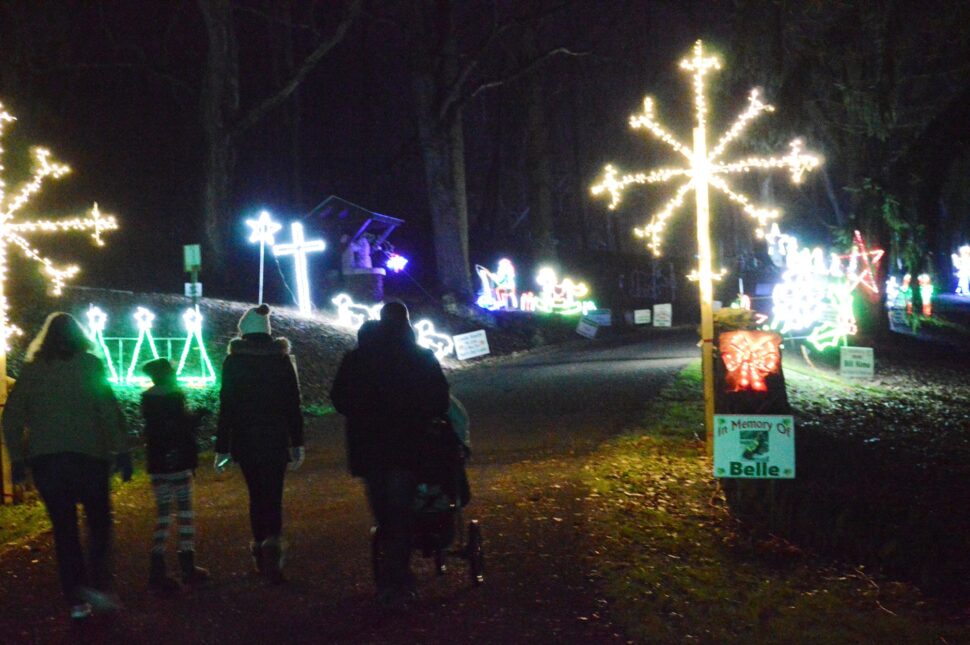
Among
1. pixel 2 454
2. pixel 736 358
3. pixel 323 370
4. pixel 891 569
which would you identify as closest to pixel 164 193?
pixel 323 370

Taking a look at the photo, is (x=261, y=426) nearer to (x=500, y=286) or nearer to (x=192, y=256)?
(x=192, y=256)

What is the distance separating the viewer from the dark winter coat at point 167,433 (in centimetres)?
628

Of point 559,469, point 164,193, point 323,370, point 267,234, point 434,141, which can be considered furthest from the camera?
point 164,193

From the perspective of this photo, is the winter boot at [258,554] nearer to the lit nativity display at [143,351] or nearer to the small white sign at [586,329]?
the lit nativity display at [143,351]

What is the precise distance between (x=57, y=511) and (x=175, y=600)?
1.01 metres

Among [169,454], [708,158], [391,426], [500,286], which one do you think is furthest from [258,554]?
[500,286]

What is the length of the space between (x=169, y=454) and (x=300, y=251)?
2008 centimetres

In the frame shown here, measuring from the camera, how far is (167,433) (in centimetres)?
629

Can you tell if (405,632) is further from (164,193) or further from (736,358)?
(164,193)

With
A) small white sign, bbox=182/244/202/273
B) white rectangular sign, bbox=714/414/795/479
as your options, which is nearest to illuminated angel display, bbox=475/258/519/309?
small white sign, bbox=182/244/202/273

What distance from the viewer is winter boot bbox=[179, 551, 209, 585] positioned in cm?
628

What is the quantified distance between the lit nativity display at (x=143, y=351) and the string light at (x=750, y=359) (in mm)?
10891

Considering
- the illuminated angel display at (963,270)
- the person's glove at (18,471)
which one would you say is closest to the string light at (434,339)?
the person's glove at (18,471)

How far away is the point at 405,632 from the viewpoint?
5328mm
